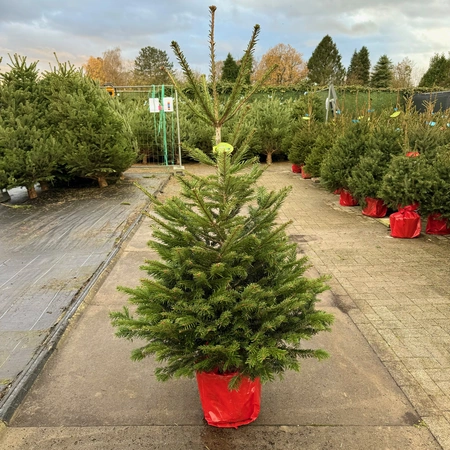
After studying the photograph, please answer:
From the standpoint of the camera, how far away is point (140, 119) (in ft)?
47.3

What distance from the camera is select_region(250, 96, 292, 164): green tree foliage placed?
49.3 ft

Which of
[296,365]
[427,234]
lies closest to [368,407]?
[296,365]

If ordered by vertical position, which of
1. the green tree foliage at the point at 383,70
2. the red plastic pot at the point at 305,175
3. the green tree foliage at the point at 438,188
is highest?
the green tree foliage at the point at 383,70

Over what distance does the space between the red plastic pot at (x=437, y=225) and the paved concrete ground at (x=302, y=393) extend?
220cm

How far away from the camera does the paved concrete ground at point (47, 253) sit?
138 inches

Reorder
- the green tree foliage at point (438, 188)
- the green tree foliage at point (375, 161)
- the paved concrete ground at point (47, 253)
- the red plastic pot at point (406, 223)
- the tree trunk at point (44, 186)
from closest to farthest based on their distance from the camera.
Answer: the paved concrete ground at point (47, 253) < the green tree foliage at point (438, 188) < the red plastic pot at point (406, 223) < the green tree foliage at point (375, 161) < the tree trunk at point (44, 186)

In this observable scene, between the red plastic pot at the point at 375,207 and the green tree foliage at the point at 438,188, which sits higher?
the green tree foliage at the point at 438,188

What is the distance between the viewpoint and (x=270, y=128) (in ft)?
49.9

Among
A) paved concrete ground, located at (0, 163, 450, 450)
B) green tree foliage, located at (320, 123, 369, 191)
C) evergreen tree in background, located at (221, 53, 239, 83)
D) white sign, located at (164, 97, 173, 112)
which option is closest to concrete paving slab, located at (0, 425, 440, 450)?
paved concrete ground, located at (0, 163, 450, 450)

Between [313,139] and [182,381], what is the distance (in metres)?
10.3

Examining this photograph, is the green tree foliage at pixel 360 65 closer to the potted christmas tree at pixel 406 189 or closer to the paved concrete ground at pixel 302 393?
the potted christmas tree at pixel 406 189

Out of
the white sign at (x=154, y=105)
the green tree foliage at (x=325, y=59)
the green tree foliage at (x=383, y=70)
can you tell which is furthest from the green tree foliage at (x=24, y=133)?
the green tree foliage at (x=325, y=59)

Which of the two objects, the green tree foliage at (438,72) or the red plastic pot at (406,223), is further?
the green tree foliage at (438,72)

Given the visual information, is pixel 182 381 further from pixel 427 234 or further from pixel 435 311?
pixel 427 234
